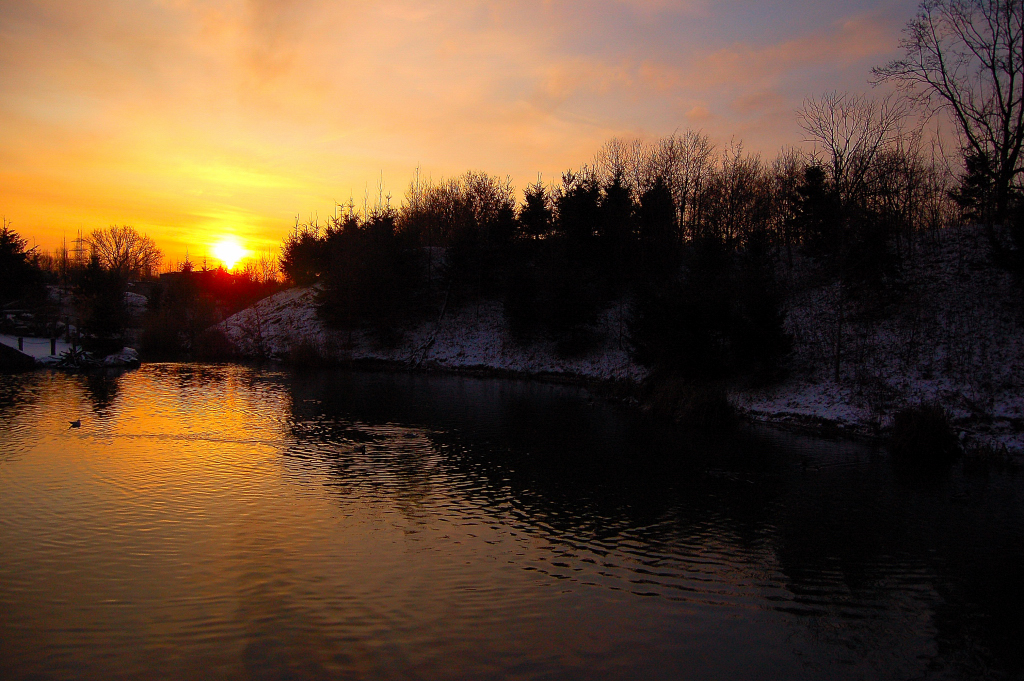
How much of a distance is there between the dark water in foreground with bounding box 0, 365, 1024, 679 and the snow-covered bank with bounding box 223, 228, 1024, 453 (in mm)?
5235

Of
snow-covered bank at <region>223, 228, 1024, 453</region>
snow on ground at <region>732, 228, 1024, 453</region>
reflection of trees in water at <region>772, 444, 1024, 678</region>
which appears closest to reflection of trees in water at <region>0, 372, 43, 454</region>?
reflection of trees in water at <region>772, 444, 1024, 678</region>

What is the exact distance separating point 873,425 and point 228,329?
55776 millimetres

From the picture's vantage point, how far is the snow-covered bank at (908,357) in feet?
82.8

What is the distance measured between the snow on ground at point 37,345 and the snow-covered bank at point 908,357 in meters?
31.3

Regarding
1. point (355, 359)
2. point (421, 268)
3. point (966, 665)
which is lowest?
point (966, 665)

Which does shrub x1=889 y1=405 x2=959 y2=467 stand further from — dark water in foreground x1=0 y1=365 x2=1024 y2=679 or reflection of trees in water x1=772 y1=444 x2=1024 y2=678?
reflection of trees in water x1=772 y1=444 x2=1024 y2=678

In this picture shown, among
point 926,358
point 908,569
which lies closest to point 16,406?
point 908,569

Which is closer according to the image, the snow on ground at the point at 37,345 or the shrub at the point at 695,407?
the shrub at the point at 695,407

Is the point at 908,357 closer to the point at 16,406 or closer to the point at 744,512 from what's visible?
the point at 744,512

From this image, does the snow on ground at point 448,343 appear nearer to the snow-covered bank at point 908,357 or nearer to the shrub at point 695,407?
the snow-covered bank at point 908,357

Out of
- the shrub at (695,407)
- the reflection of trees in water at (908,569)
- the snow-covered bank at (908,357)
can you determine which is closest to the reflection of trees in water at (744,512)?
the reflection of trees in water at (908,569)

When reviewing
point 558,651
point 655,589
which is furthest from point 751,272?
point 558,651

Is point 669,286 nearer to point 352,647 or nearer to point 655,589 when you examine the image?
point 655,589

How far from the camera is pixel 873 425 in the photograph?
2525cm
